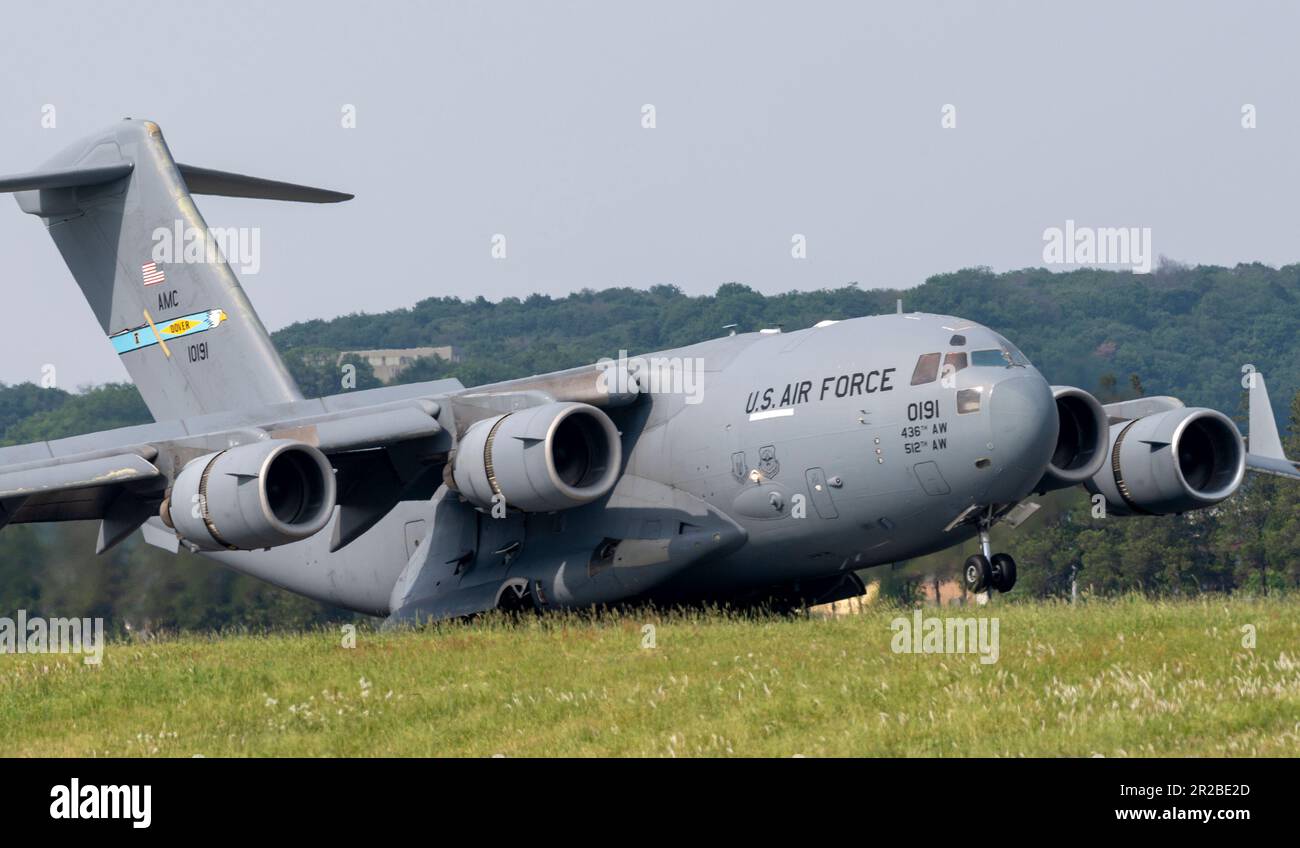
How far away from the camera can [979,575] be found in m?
18.0

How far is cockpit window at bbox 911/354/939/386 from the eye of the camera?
17.7 metres

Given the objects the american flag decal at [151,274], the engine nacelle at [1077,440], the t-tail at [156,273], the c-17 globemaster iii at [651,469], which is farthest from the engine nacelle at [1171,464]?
the american flag decal at [151,274]

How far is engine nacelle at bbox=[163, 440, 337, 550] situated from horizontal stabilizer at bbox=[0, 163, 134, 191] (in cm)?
607

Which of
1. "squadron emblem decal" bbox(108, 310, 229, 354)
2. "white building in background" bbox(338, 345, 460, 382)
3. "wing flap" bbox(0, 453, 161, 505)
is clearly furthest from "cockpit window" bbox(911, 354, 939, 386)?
"white building in background" bbox(338, 345, 460, 382)

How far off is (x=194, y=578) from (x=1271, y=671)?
68.6ft

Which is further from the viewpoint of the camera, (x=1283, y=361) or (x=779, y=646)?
(x=1283, y=361)

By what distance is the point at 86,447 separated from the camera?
64.5ft

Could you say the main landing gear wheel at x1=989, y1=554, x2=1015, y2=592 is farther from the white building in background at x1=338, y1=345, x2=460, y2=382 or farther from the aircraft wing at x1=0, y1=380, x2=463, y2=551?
the white building in background at x1=338, y1=345, x2=460, y2=382

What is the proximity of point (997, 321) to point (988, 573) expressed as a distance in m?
52.7

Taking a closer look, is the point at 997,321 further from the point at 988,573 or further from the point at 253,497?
the point at 253,497

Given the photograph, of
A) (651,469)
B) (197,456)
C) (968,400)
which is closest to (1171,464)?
(968,400)

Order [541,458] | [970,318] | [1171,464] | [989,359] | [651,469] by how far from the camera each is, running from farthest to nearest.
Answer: [970,318], [1171,464], [651,469], [541,458], [989,359]

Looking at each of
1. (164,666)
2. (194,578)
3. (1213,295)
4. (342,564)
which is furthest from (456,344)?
(164,666)

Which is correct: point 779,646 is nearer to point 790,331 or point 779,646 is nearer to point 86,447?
point 790,331
